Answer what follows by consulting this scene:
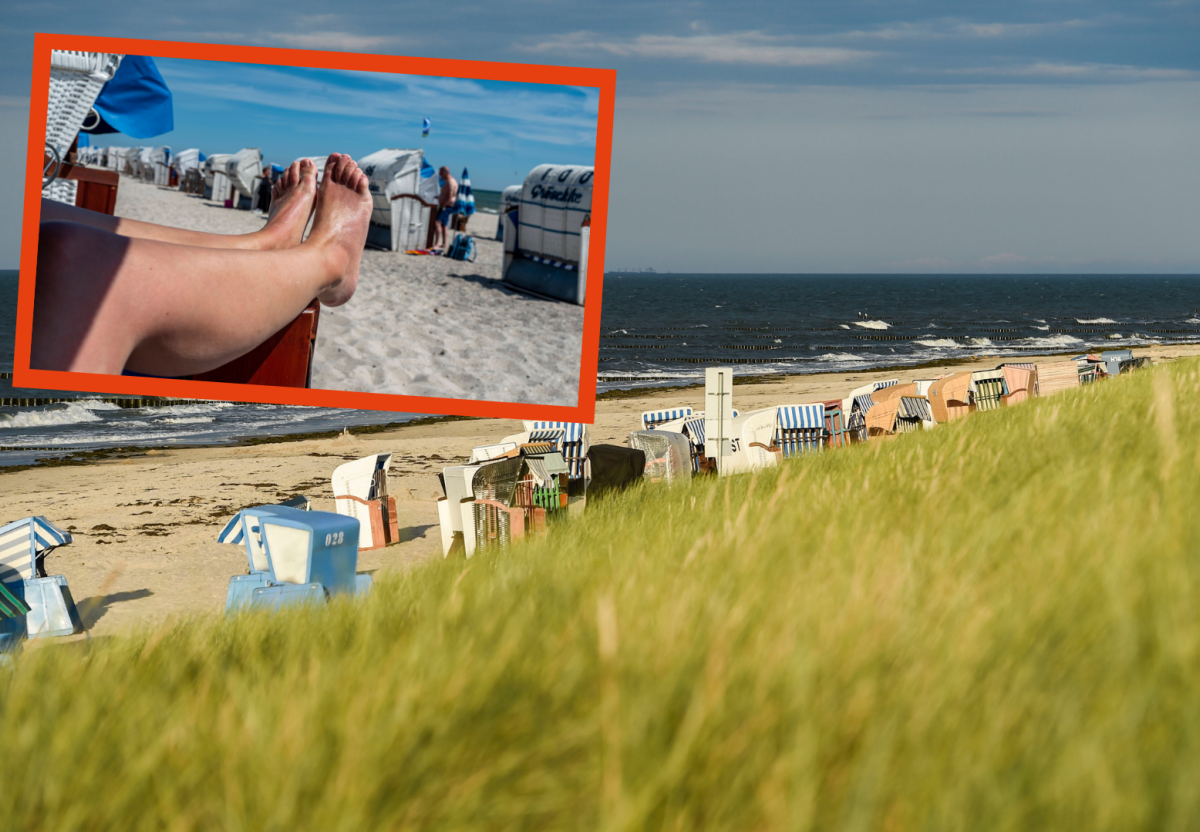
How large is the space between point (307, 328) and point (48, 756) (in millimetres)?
2973

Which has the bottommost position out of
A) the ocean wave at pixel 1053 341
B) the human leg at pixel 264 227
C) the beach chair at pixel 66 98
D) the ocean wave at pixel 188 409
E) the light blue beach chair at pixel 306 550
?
the ocean wave at pixel 188 409

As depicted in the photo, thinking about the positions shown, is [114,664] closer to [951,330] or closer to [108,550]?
[108,550]

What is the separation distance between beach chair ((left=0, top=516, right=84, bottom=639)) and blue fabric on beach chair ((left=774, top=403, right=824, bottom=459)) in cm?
→ 843

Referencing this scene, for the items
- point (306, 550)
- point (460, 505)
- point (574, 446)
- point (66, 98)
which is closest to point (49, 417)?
point (574, 446)

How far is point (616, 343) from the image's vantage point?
58.6 m

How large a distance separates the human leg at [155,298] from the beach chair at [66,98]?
0.26m

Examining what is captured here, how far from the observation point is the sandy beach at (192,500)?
10188 mm

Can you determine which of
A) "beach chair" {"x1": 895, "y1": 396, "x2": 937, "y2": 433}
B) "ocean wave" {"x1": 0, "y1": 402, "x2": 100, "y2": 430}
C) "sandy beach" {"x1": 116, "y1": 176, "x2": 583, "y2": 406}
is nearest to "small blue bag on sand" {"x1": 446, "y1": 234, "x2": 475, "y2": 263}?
"sandy beach" {"x1": 116, "y1": 176, "x2": 583, "y2": 406}

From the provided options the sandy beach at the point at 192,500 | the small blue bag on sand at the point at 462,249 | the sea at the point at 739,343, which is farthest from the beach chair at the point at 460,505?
the sea at the point at 739,343

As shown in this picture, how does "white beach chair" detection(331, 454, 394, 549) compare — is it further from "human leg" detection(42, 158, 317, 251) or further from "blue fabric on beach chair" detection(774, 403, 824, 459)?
"human leg" detection(42, 158, 317, 251)

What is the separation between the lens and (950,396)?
13094 mm

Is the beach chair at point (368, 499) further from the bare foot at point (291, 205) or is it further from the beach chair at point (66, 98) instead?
the beach chair at point (66, 98)

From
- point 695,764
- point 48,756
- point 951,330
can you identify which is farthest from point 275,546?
point 951,330

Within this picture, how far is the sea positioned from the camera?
28.5 m
